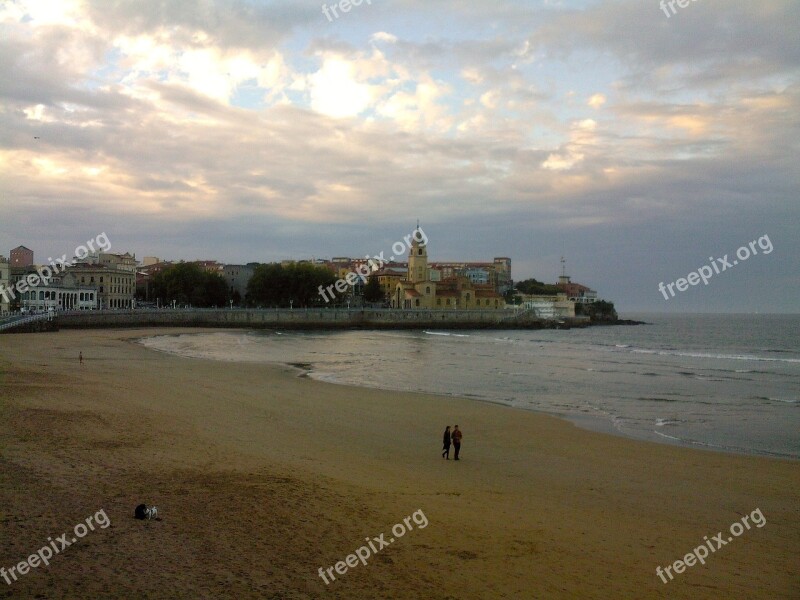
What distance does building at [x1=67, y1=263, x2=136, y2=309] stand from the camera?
99625 millimetres

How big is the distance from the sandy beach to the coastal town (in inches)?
2419

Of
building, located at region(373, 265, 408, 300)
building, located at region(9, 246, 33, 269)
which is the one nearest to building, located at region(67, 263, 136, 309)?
building, located at region(9, 246, 33, 269)

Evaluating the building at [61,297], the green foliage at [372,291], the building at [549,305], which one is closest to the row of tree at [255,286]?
the building at [61,297]

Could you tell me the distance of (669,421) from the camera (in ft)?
75.7

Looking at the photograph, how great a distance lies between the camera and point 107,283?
336 ft

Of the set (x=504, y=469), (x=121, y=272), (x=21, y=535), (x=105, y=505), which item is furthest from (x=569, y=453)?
(x=121, y=272)

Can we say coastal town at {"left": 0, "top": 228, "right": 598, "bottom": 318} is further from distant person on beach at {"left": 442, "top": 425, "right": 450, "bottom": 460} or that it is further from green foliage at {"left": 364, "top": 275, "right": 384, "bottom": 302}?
distant person on beach at {"left": 442, "top": 425, "right": 450, "bottom": 460}

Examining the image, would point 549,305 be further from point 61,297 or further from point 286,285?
point 61,297

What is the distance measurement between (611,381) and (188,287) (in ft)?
277

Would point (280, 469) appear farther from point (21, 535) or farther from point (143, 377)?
point (143, 377)

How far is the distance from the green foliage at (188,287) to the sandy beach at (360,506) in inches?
3486

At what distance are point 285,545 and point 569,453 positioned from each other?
10830mm

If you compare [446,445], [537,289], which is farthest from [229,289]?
[446,445]

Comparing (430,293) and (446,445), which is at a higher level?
(430,293)
